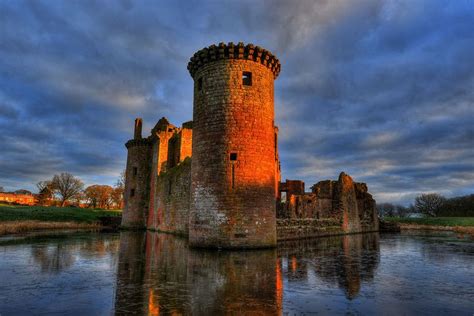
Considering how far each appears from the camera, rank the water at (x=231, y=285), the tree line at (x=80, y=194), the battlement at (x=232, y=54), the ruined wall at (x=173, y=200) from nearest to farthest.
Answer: the water at (x=231, y=285) → the battlement at (x=232, y=54) → the ruined wall at (x=173, y=200) → the tree line at (x=80, y=194)

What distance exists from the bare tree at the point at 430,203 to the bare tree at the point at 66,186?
3910 inches

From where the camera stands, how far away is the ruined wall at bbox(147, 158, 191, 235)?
22.5 meters

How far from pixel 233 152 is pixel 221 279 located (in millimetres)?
7169

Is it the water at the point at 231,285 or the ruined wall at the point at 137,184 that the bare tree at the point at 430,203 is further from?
the water at the point at 231,285

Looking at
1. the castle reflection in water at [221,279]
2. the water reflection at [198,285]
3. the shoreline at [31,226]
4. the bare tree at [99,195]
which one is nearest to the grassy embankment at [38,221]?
the shoreline at [31,226]

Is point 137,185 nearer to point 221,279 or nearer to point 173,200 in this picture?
point 173,200

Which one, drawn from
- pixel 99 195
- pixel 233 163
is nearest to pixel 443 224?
pixel 233 163

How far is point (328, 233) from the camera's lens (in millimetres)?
26016

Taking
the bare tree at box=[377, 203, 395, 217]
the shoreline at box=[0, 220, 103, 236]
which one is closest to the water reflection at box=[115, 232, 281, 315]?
the shoreline at box=[0, 220, 103, 236]

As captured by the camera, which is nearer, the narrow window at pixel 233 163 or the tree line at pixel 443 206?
the narrow window at pixel 233 163

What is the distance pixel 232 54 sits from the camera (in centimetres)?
1470

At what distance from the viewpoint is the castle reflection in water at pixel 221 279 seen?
560 cm

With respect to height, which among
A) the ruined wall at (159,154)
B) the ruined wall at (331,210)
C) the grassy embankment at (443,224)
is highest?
the ruined wall at (159,154)

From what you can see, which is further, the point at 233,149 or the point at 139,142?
the point at 139,142
